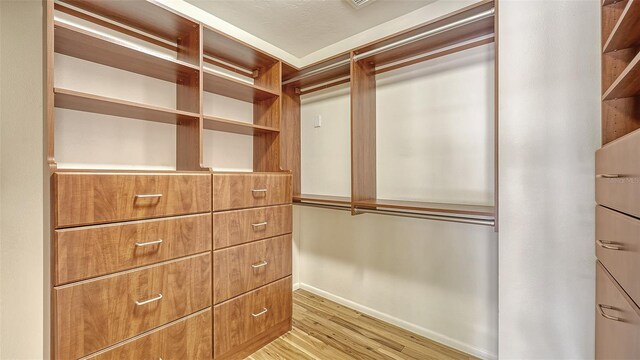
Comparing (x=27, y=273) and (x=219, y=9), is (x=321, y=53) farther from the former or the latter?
(x=27, y=273)

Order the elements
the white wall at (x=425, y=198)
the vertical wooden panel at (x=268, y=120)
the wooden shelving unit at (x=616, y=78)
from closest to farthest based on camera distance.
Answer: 1. the wooden shelving unit at (x=616, y=78)
2. the white wall at (x=425, y=198)
3. the vertical wooden panel at (x=268, y=120)

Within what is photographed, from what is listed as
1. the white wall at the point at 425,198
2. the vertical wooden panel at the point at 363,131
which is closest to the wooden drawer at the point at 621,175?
the white wall at the point at 425,198

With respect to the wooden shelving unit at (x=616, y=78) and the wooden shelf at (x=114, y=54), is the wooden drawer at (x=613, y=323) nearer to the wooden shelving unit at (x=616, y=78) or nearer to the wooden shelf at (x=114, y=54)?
the wooden shelving unit at (x=616, y=78)

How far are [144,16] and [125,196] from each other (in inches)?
43.4

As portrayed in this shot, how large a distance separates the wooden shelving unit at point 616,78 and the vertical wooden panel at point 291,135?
6.86 ft

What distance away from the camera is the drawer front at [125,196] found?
3.60 feet

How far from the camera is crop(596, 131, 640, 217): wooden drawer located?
0.73 meters

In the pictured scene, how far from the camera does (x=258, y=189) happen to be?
183 centimetres

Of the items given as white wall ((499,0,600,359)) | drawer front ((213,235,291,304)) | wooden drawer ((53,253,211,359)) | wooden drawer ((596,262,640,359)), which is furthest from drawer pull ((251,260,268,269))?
wooden drawer ((596,262,640,359))

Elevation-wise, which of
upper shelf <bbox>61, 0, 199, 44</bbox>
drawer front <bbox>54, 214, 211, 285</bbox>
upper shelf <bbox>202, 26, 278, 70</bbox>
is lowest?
drawer front <bbox>54, 214, 211, 285</bbox>

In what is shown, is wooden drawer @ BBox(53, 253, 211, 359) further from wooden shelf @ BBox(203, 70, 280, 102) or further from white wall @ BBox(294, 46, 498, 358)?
white wall @ BBox(294, 46, 498, 358)

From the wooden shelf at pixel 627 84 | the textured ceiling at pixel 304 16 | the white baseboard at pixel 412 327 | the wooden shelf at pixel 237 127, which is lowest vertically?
the white baseboard at pixel 412 327

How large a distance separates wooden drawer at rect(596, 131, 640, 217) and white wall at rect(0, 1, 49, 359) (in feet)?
7.50

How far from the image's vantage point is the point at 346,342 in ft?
6.30
